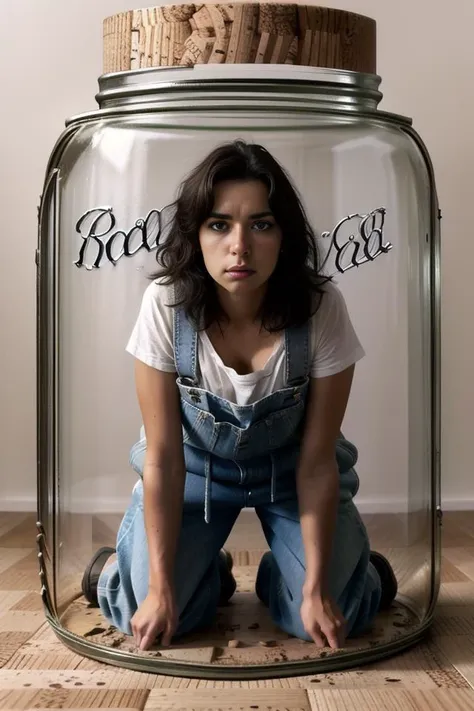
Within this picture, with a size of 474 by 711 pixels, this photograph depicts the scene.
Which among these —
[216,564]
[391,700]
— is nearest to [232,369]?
[216,564]

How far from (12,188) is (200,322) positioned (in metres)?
1.05

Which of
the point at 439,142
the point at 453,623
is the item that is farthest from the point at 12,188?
the point at 453,623

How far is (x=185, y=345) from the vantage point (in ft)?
3.82

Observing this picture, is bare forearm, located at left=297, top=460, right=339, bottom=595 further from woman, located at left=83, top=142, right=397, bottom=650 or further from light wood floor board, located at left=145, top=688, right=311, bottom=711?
light wood floor board, located at left=145, top=688, right=311, bottom=711

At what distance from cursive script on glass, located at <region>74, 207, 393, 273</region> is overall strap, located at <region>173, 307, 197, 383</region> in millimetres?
101

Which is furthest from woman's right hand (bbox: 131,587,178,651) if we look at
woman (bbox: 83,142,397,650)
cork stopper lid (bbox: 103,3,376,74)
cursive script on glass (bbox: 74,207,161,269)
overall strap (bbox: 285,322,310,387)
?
cork stopper lid (bbox: 103,3,376,74)

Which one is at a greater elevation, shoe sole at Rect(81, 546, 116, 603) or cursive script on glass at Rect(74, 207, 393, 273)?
cursive script on glass at Rect(74, 207, 393, 273)

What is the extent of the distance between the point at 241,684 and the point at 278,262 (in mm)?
435

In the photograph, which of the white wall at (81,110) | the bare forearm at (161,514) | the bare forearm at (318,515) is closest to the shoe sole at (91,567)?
the bare forearm at (161,514)

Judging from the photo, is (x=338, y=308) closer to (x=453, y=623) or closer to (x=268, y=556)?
(x=268, y=556)

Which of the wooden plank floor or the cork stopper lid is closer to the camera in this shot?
the wooden plank floor

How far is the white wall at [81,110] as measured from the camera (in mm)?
2062

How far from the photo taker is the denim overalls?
1.17 meters

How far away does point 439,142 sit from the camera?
2088 millimetres
